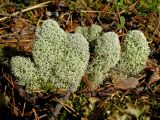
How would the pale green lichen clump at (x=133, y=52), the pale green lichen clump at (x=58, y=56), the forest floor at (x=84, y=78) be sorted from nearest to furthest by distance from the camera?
the forest floor at (x=84, y=78) < the pale green lichen clump at (x=58, y=56) < the pale green lichen clump at (x=133, y=52)

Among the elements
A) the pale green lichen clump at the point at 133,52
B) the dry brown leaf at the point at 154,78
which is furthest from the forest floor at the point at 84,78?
the pale green lichen clump at the point at 133,52

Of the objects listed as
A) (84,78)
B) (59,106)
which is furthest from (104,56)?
(59,106)

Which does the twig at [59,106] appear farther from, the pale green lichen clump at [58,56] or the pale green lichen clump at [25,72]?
the pale green lichen clump at [25,72]

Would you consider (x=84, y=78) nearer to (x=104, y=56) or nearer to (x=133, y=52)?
(x=104, y=56)

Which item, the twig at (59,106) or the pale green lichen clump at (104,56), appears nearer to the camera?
the twig at (59,106)

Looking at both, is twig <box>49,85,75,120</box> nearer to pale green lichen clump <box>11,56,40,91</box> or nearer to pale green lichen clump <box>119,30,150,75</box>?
pale green lichen clump <box>11,56,40,91</box>

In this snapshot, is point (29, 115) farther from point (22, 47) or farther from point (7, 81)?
point (22, 47)
